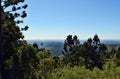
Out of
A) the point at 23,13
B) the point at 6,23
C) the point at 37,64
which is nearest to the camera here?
the point at 23,13

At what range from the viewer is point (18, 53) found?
36406 mm

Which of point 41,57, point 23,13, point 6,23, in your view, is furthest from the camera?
point 41,57

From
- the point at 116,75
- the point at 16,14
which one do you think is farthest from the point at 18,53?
the point at 116,75

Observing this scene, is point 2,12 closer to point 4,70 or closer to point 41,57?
point 4,70

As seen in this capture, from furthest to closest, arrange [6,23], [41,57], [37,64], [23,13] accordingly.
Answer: [41,57] < [37,64] < [6,23] < [23,13]

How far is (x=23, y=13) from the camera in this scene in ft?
110

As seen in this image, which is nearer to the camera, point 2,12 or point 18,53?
point 2,12

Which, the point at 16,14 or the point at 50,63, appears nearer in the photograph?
the point at 16,14

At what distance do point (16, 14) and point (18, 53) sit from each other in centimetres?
474

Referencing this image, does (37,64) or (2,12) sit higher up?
(2,12)

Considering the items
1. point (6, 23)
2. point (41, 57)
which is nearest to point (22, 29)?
point (6, 23)

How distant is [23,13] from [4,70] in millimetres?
8020

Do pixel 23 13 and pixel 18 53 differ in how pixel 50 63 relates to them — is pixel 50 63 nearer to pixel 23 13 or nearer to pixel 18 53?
pixel 18 53

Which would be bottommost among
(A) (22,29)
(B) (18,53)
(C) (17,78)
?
(C) (17,78)
